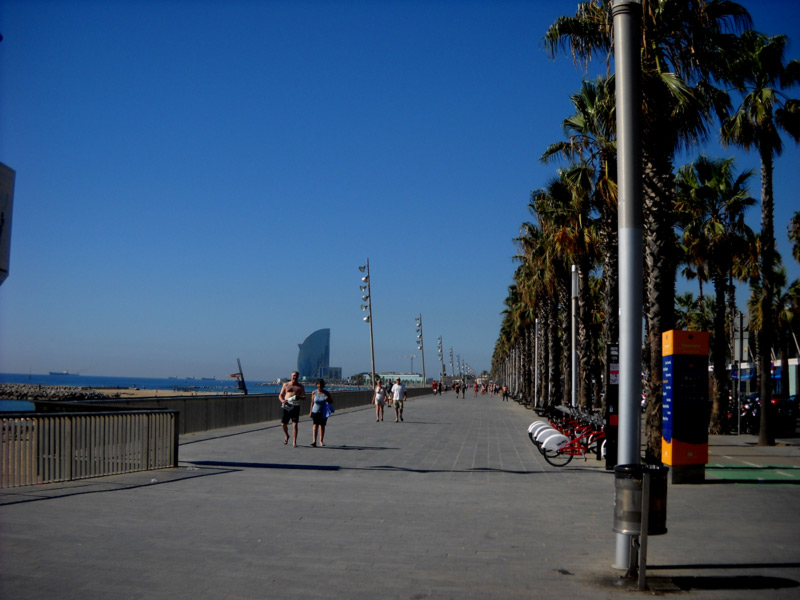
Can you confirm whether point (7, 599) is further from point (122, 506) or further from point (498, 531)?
point (498, 531)

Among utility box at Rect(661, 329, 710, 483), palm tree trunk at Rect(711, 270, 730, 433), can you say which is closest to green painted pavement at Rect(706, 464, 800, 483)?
utility box at Rect(661, 329, 710, 483)

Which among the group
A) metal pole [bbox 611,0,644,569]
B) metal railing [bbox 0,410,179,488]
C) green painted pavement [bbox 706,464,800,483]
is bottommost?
green painted pavement [bbox 706,464,800,483]

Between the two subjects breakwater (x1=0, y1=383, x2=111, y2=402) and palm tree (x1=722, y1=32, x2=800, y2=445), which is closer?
palm tree (x1=722, y1=32, x2=800, y2=445)

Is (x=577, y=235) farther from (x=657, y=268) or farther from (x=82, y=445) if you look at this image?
(x=82, y=445)

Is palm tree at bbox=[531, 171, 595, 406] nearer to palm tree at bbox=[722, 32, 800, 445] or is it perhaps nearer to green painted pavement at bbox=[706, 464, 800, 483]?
palm tree at bbox=[722, 32, 800, 445]

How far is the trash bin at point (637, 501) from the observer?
22.3 ft

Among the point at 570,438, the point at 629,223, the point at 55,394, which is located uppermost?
the point at 629,223

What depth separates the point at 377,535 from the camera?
865 centimetres

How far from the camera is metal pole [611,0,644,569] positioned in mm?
7484

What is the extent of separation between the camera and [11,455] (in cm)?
1129

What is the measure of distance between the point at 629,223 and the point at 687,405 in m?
6.56

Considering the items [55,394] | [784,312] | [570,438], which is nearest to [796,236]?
[784,312]

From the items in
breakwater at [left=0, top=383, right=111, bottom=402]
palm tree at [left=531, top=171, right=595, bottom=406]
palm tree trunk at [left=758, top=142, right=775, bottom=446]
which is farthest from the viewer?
breakwater at [left=0, top=383, right=111, bottom=402]

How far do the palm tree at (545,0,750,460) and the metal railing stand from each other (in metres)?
8.99
